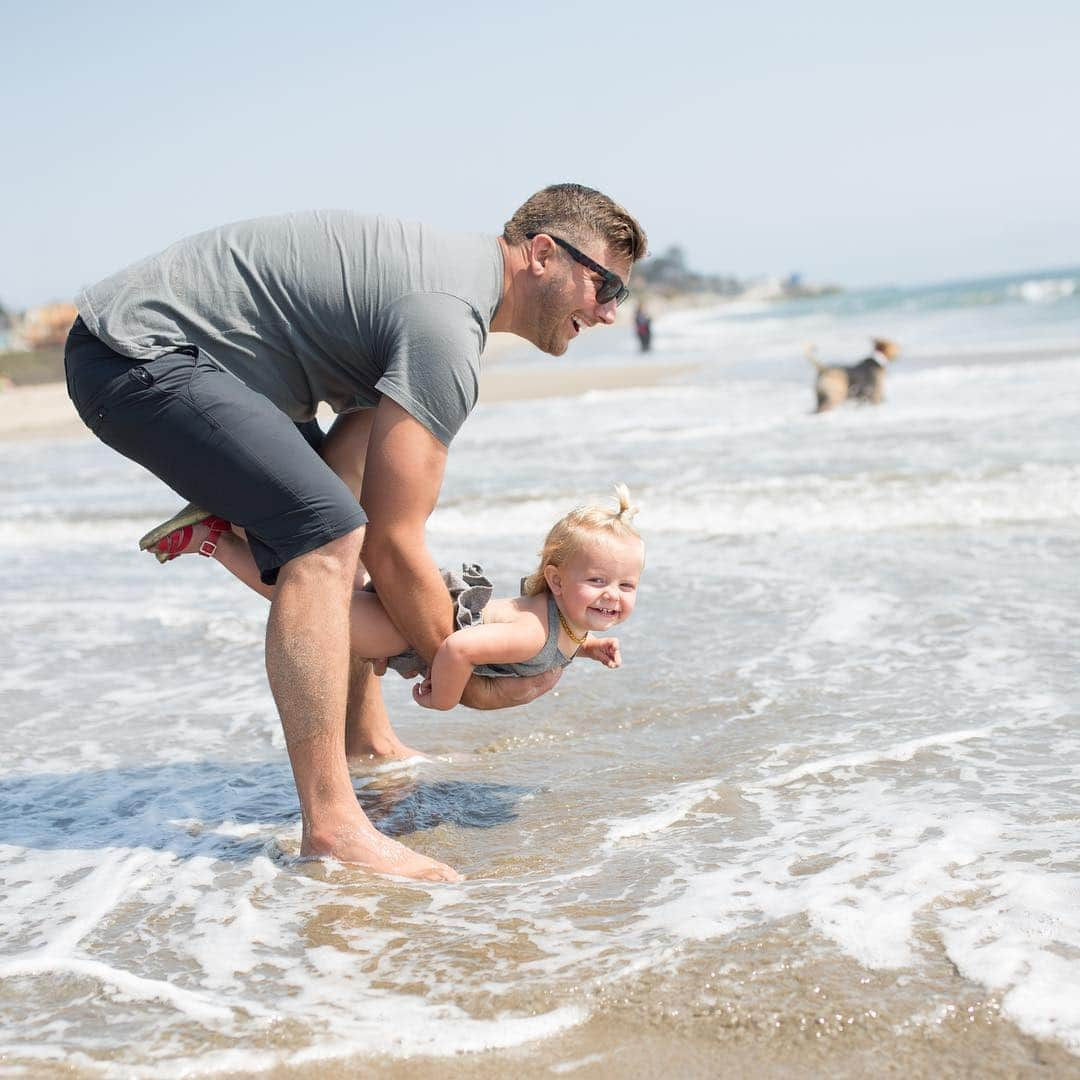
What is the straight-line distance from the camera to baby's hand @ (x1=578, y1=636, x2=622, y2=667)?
3863 millimetres

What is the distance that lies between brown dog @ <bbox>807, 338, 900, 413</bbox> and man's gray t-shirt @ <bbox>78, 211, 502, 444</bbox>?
39.1 feet

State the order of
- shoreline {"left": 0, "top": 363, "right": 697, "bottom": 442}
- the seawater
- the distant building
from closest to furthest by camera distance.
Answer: the seawater → shoreline {"left": 0, "top": 363, "right": 697, "bottom": 442} → the distant building

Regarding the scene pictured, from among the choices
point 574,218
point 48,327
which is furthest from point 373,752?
point 48,327

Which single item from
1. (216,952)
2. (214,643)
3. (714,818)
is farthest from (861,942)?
(214,643)

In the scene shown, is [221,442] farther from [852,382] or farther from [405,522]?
[852,382]

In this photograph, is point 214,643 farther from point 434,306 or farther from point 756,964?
point 756,964

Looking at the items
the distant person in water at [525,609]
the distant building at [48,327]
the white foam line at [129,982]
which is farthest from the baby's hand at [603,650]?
the distant building at [48,327]

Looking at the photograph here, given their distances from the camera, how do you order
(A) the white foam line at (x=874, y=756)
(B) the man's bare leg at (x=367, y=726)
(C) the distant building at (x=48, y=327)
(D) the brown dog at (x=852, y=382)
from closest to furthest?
1. (A) the white foam line at (x=874, y=756)
2. (B) the man's bare leg at (x=367, y=726)
3. (D) the brown dog at (x=852, y=382)
4. (C) the distant building at (x=48, y=327)

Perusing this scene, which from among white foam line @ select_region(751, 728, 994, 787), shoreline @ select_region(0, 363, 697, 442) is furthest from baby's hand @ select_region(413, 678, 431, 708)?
shoreline @ select_region(0, 363, 697, 442)

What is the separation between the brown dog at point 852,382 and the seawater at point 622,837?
7.22m

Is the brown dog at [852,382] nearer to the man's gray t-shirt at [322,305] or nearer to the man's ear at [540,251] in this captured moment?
the man's ear at [540,251]

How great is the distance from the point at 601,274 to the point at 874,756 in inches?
62.4

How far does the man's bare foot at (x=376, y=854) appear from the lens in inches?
123

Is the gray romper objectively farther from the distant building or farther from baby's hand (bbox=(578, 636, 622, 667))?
the distant building
